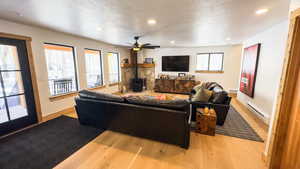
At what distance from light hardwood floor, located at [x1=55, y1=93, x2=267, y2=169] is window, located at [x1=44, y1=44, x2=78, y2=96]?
8.00 ft

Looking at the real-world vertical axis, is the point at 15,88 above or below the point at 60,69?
below

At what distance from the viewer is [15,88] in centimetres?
275

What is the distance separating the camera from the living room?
1.86 meters

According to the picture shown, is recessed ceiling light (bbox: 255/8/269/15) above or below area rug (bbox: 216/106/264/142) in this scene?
above

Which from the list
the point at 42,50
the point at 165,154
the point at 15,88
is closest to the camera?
the point at 165,154

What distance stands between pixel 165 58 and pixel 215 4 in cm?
485

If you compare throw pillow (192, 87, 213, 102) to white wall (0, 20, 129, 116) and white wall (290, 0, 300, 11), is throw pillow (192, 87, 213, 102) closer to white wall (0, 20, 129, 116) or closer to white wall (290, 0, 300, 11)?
white wall (290, 0, 300, 11)

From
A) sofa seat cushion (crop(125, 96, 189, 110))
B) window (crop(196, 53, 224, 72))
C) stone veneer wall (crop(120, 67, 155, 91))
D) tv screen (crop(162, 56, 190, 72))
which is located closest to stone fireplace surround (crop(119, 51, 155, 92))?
stone veneer wall (crop(120, 67, 155, 91))

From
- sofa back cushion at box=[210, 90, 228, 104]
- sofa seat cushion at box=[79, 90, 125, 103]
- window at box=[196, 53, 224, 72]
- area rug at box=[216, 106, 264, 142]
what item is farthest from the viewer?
window at box=[196, 53, 224, 72]

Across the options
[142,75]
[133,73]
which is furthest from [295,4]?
[133,73]

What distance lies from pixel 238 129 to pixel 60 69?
5.21m

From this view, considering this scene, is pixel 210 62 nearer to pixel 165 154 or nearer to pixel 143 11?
pixel 143 11

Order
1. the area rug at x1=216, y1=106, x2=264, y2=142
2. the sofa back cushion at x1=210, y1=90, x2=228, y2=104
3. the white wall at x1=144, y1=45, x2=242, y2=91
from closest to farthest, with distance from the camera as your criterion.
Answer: the area rug at x1=216, y1=106, x2=264, y2=142, the sofa back cushion at x1=210, y1=90, x2=228, y2=104, the white wall at x1=144, y1=45, x2=242, y2=91

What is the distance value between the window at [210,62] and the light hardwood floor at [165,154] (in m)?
4.10
